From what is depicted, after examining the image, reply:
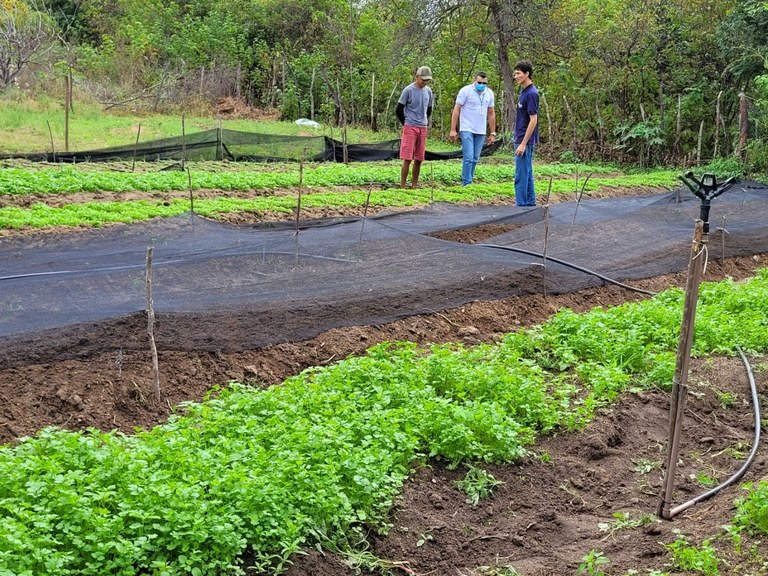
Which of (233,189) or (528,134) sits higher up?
(528,134)

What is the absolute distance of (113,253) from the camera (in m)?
6.73

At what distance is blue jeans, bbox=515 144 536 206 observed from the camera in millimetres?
11227

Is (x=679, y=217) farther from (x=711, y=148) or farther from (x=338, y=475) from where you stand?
(x=711, y=148)

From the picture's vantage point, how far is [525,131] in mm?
11273

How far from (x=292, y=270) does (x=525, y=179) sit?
17.9 ft

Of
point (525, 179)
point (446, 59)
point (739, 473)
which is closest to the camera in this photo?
point (739, 473)

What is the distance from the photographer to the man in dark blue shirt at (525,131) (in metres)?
10.8

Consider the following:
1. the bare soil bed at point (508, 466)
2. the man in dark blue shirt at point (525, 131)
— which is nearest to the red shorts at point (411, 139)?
the man in dark blue shirt at point (525, 131)

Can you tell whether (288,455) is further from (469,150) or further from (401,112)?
(469,150)

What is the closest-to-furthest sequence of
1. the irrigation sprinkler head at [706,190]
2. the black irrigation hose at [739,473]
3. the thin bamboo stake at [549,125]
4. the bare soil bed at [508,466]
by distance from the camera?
the bare soil bed at [508,466], the irrigation sprinkler head at [706,190], the black irrigation hose at [739,473], the thin bamboo stake at [549,125]

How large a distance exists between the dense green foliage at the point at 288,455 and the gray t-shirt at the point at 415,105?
6.68 metres

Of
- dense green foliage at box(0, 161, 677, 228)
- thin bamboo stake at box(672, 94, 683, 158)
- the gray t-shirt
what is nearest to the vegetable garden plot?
dense green foliage at box(0, 161, 677, 228)

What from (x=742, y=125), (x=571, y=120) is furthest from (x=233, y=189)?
(x=571, y=120)

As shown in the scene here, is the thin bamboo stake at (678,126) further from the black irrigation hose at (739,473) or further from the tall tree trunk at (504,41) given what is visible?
the black irrigation hose at (739,473)
